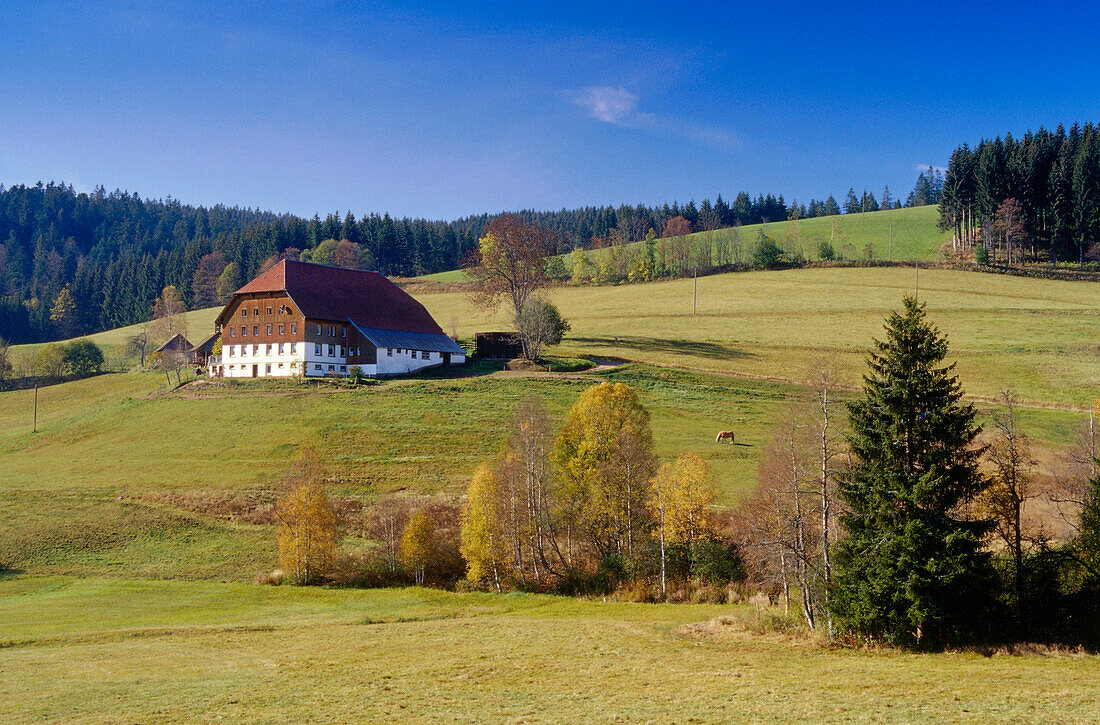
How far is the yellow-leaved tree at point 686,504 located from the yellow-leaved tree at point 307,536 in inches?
681

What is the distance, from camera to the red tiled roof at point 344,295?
76.1 meters

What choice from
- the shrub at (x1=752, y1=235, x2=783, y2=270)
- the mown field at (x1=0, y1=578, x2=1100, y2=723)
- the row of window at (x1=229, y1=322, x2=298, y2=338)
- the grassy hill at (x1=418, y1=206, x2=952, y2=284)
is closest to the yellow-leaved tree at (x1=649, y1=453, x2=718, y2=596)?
the mown field at (x1=0, y1=578, x2=1100, y2=723)

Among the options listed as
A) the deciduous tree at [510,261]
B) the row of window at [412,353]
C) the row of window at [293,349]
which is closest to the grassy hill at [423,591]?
the row of window at [293,349]

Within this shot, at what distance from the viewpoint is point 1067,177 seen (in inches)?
4611

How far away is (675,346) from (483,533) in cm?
5387

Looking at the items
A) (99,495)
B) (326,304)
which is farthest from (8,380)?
(99,495)

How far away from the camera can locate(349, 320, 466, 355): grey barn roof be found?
75.6 m

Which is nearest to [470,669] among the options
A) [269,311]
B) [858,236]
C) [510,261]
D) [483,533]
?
[483,533]

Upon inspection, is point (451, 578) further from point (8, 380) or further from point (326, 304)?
point (8, 380)

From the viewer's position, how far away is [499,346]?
81188mm

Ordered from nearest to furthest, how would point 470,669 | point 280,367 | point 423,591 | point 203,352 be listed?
point 470,669
point 423,591
point 280,367
point 203,352

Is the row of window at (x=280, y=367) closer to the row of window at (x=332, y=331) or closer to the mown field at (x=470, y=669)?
the row of window at (x=332, y=331)

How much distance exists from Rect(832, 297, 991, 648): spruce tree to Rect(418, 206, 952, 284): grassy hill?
11480 centimetres

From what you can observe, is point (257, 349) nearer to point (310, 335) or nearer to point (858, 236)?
point (310, 335)
